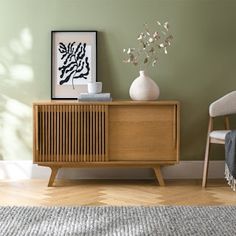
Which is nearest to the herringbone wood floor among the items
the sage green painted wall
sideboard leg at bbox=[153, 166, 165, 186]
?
sideboard leg at bbox=[153, 166, 165, 186]

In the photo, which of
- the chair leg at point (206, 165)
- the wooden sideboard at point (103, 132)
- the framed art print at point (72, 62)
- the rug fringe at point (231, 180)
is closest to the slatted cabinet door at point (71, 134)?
the wooden sideboard at point (103, 132)

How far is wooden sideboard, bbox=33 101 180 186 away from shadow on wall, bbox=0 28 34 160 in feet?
1.22

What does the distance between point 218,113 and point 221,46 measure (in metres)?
0.57

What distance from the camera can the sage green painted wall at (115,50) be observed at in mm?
4035

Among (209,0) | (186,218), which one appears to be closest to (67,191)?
(186,218)

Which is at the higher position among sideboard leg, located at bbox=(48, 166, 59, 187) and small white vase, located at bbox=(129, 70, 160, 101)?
small white vase, located at bbox=(129, 70, 160, 101)

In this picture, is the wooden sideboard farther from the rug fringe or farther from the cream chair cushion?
the rug fringe

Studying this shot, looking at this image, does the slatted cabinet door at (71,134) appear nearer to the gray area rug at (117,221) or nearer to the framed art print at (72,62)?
the framed art print at (72,62)

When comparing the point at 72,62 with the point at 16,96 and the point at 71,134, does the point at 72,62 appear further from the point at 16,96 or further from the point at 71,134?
the point at 71,134

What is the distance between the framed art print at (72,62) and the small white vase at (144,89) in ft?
1.19

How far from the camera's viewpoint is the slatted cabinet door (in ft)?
12.2

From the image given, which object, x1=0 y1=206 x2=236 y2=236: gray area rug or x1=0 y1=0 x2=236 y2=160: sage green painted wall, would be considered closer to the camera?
x1=0 y1=206 x2=236 y2=236: gray area rug

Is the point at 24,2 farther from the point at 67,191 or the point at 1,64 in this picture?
the point at 67,191

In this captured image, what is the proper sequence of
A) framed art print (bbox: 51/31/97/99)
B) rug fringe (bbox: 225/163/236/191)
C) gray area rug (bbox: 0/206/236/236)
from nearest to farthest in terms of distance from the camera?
gray area rug (bbox: 0/206/236/236)
rug fringe (bbox: 225/163/236/191)
framed art print (bbox: 51/31/97/99)
